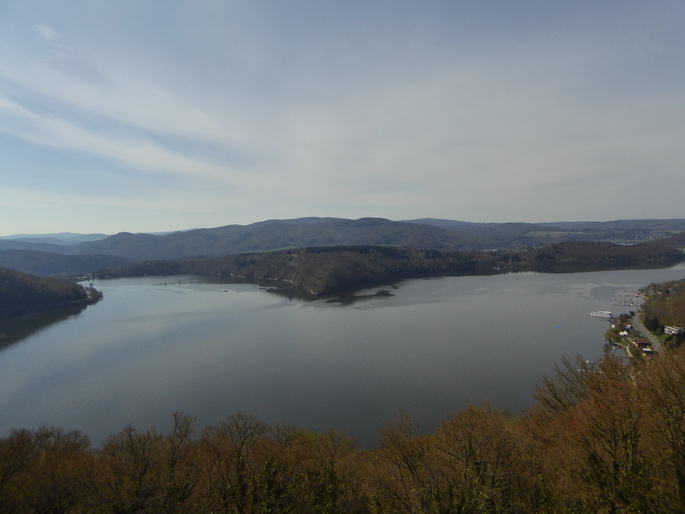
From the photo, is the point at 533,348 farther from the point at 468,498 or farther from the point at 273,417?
the point at 468,498

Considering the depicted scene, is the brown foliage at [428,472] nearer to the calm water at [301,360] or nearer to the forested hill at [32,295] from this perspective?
the calm water at [301,360]

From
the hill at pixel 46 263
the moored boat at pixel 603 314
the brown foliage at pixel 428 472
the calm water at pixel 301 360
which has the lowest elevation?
the calm water at pixel 301 360

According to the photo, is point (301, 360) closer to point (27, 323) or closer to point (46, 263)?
point (27, 323)

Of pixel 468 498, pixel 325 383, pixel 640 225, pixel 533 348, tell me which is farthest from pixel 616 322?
pixel 640 225

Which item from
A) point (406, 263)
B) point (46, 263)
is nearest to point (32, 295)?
point (406, 263)

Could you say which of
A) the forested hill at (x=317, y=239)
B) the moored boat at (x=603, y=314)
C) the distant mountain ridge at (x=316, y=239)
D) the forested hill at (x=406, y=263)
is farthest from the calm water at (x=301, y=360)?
the distant mountain ridge at (x=316, y=239)

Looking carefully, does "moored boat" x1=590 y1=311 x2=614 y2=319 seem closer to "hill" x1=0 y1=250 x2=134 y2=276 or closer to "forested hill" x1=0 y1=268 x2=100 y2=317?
"forested hill" x1=0 y1=268 x2=100 y2=317
